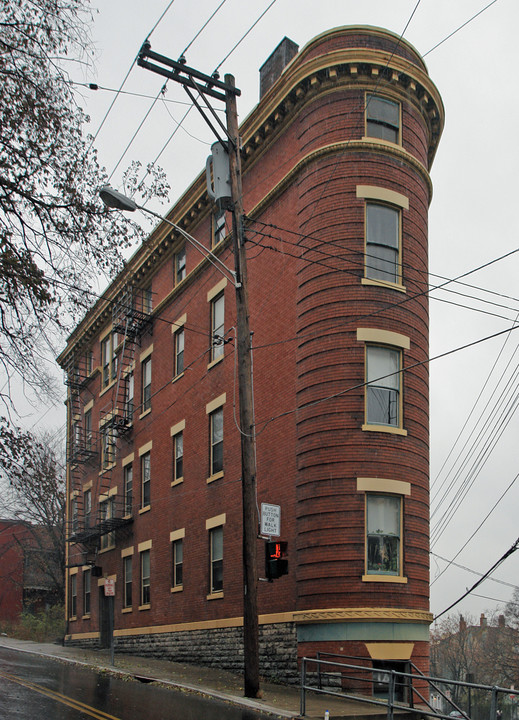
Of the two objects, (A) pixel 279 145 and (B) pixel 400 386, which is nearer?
(B) pixel 400 386

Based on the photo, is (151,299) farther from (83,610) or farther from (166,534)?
(83,610)

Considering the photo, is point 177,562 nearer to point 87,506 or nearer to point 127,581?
point 127,581

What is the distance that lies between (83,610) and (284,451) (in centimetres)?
2065

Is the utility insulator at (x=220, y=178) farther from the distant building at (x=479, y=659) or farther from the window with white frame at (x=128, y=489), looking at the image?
the distant building at (x=479, y=659)

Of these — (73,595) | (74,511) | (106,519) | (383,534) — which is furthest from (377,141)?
(73,595)

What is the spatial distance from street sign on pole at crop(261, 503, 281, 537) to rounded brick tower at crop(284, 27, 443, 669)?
7.16 feet

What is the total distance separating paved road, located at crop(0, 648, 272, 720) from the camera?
45.7 feet

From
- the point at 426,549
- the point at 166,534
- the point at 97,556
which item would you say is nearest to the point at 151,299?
the point at 166,534

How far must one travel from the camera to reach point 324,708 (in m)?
15.4

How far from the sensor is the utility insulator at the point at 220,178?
17.8 metres

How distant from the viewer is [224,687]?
60.1 ft

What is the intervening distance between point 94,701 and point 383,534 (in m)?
7.47

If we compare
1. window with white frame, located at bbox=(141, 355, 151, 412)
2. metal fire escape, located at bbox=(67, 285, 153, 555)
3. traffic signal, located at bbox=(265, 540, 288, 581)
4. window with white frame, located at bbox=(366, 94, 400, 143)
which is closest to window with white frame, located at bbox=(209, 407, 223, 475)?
window with white frame, located at bbox=(141, 355, 151, 412)

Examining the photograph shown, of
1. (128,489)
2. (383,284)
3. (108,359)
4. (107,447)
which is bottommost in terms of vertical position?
(128,489)
